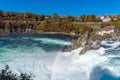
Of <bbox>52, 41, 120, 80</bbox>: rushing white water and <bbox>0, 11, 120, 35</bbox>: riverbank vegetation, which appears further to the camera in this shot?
<bbox>0, 11, 120, 35</bbox>: riverbank vegetation

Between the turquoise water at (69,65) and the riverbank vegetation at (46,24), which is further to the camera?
the riverbank vegetation at (46,24)

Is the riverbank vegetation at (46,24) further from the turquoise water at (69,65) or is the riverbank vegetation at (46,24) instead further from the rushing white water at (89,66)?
Result: the rushing white water at (89,66)

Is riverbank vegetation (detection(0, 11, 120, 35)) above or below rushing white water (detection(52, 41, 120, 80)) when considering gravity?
above

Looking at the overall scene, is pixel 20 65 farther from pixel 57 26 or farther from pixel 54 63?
pixel 57 26

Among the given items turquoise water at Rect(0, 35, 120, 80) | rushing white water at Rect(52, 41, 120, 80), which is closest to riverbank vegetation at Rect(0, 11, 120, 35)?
turquoise water at Rect(0, 35, 120, 80)

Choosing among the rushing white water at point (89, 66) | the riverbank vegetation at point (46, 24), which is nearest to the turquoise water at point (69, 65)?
the rushing white water at point (89, 66)

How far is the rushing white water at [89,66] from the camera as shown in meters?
11.7

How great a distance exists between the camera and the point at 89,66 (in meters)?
12.9

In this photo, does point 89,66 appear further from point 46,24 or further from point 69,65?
point 46,24

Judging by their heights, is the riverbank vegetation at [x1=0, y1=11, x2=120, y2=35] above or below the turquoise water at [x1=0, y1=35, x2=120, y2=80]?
above

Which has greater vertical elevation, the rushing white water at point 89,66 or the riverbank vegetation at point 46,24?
the riverbank vegetation at point 46,24

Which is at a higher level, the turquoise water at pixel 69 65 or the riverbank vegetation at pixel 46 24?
the riverbank vegetation at pixel 46 24

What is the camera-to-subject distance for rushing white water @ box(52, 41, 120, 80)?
38.4 feet

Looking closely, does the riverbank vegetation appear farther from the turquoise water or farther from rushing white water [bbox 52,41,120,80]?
rushing white water [bbox 52,41,120,80]
